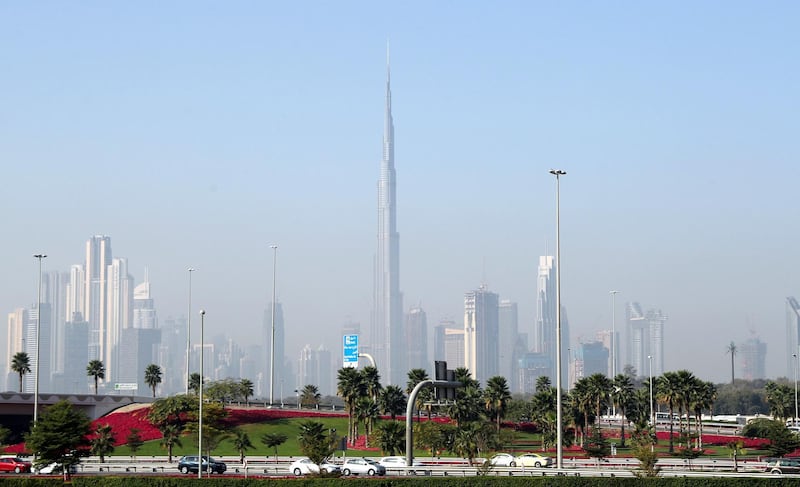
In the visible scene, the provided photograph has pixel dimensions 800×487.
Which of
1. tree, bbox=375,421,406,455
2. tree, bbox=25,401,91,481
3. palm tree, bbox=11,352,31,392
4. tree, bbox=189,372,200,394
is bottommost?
tree, bbox=375,421,406,455

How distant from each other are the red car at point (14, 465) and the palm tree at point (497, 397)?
50.9m

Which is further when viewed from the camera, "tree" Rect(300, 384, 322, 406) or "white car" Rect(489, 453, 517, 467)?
"tree" Rect(300, 384, 322, 406)

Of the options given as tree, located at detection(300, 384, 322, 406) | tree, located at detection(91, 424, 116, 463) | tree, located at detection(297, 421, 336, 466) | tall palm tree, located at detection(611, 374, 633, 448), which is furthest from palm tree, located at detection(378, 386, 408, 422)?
tree, located at detection(300, 384, 322, 406)

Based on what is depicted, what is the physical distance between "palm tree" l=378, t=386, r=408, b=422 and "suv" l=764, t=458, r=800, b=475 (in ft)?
139

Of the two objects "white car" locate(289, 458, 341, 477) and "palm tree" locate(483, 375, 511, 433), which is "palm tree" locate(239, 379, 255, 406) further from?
"white car" locate(289, 458, 341, 477)

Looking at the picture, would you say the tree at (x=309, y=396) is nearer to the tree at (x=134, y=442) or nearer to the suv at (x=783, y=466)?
the tree at (x=134, y=442)

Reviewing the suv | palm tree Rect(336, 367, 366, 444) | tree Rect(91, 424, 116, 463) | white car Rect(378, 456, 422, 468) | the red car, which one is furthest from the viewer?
palm tree Rect(336, 367, 366, 444)

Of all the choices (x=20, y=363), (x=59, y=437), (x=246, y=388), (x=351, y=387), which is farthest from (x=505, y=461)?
(x=20, y=363)

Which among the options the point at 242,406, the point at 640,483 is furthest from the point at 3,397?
the point at 640,483

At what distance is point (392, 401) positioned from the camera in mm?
116938

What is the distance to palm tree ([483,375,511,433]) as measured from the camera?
117438 millimetres

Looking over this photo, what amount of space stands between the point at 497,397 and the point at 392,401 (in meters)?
11.3

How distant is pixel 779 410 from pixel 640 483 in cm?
A: 8937

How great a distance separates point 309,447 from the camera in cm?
7462
